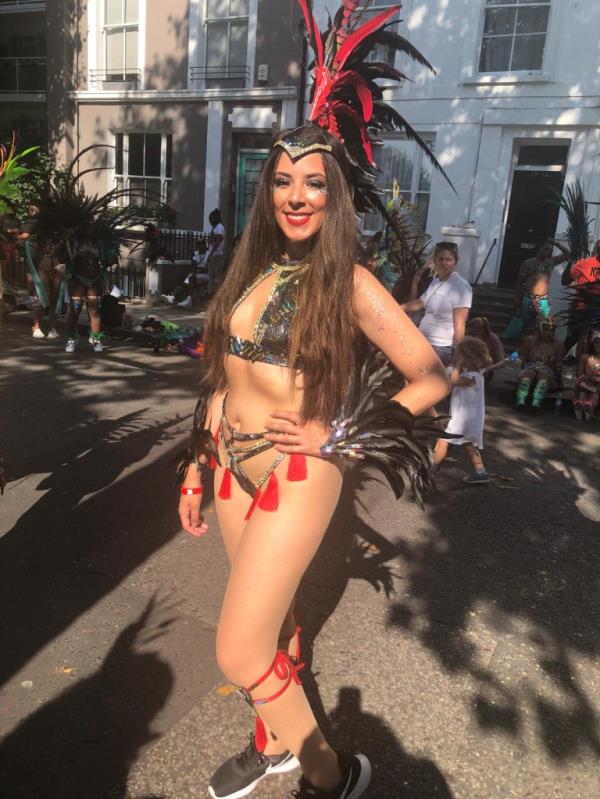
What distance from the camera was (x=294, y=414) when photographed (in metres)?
1.91

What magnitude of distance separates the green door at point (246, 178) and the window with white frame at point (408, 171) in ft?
10.2

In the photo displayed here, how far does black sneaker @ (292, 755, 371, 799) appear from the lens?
2.08 m

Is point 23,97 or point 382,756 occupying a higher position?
point 23,97

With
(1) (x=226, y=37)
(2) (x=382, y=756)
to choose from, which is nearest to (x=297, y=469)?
(2) (x=382, y=756)

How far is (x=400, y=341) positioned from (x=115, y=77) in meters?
18.9

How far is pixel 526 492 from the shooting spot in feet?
17.2

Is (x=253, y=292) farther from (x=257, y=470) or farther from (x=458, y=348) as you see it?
(x=458, y=348)

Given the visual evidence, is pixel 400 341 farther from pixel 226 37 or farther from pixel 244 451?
pixel 226 37

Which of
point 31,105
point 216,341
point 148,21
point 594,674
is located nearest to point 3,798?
point 216,341

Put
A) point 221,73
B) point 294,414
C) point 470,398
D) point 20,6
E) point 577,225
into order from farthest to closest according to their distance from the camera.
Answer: point 20,6, point 221,73, point 577,225, point 470,398, point 294,414

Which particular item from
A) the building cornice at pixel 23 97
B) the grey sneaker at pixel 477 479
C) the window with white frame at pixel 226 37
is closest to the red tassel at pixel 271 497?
the grey sneaker at pixel 477 479

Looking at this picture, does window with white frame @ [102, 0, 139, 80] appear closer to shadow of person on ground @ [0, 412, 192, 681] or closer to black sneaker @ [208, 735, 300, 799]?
shadow of person on ground @ [0, 412, 192, 681]

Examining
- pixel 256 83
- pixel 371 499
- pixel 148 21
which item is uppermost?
pixel 148 21

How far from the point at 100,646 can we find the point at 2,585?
2.68ft
